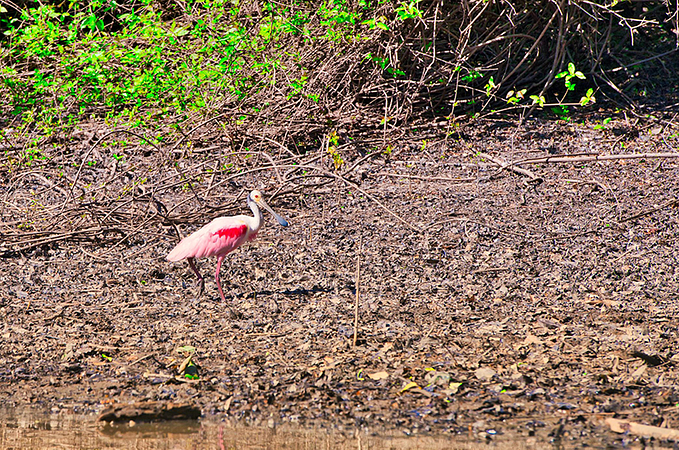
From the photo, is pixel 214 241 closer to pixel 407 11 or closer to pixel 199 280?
pixel 199 280

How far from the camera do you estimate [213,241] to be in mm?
6965

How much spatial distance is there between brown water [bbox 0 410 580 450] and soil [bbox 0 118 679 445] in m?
0.13

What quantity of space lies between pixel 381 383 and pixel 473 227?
146 inches

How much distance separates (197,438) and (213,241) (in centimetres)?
289

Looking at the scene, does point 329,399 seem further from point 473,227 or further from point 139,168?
point 139,168

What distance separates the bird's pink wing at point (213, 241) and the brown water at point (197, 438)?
8.40 ft

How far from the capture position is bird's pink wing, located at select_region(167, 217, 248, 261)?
6.94 meters

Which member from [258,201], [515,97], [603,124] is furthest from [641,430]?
[603,124]

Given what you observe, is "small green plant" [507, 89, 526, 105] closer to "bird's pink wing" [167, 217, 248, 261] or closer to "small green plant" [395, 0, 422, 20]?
"small green plant" [395, 0, 422, 20]

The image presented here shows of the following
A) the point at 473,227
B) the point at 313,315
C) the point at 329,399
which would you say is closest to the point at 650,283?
the point at 473,227

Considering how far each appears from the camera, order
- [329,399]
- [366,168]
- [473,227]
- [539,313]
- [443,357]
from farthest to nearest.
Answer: [366,168] → [473,227] → [539,313] → [443,357] → [329,399]

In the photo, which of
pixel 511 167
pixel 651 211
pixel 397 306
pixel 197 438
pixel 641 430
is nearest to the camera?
pixel 641 430

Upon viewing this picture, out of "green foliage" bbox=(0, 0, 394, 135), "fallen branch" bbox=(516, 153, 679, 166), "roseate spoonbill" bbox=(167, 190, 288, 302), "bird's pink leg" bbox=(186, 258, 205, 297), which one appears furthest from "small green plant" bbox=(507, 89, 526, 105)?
"bird's pink leg" bbox=(186, 258, 205, 297)

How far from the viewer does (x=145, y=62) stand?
11.4 m
